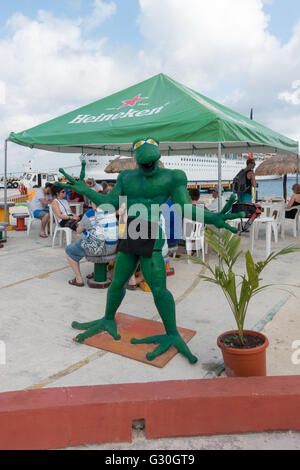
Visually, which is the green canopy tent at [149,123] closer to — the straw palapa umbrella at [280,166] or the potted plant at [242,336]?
the potted plant at [242,336]

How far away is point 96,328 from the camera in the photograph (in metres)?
3.48

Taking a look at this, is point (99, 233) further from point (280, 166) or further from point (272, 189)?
point (272, 189)

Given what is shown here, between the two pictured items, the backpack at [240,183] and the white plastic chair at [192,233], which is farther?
the backpack at [240,183]

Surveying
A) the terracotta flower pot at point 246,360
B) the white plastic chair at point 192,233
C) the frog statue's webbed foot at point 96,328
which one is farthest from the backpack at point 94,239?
the terracotta flower pot at point 246,360

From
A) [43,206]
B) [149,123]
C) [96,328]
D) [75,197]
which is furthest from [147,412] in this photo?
[75,197]

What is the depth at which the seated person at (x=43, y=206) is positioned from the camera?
28.8 ft

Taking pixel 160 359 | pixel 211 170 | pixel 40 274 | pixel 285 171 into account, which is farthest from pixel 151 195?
pixel 211 170

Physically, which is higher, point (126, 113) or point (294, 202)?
point (126, 113)

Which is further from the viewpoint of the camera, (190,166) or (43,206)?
(190,166)

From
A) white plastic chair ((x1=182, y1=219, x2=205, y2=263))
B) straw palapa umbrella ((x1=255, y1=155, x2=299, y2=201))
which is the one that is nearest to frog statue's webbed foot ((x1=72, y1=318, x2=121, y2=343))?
white plastic chair ((x1=182, y1=219, x2=205, y2=263))

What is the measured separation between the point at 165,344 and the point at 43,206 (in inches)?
258

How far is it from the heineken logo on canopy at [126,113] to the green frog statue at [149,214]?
3.50 meters
